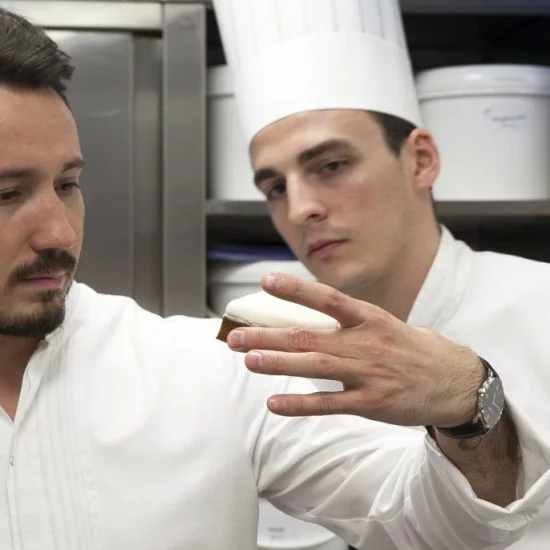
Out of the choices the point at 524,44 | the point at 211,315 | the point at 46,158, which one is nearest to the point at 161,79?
the point at 211,315

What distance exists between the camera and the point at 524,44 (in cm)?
232

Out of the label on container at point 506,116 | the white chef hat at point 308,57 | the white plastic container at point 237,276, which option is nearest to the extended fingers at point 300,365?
the white chef hat at point 308,57

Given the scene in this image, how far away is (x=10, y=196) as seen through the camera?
115 centimetres

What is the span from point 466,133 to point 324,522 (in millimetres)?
1003

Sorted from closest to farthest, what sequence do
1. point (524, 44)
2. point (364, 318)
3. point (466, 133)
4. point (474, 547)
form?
point (364, 318) → point (474, 547) → point (466, 133) → point (524, 44)

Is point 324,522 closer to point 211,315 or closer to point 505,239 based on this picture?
point 211,315

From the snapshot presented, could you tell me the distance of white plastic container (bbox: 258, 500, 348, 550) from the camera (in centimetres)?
181

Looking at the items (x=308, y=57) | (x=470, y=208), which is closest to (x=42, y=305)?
(x=308, y=57)

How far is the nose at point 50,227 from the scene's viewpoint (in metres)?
1.13

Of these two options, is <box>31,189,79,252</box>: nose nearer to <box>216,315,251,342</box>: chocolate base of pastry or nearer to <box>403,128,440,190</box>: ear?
<box>216,315,251,342</box>: chocolate base of pastry

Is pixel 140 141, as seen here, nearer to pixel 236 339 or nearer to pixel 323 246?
pixel 323 246

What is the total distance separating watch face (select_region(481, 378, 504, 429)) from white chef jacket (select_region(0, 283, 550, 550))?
0.06 metres

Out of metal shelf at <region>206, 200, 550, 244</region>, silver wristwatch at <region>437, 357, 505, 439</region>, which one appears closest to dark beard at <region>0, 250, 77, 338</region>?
silver wristwatch at <region>437, 357, 505, 439</region>

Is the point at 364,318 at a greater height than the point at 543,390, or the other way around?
the point at 364,318
